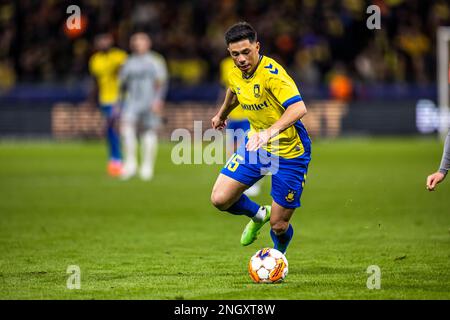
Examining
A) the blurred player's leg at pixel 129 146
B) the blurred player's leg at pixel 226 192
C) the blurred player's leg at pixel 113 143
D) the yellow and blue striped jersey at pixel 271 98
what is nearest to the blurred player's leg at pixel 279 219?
the blurred player's leg at pixel 226 192

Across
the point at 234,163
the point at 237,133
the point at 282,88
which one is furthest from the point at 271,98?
the point at 237,133

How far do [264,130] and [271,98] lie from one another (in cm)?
36

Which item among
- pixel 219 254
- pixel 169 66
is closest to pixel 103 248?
pixel 219 254

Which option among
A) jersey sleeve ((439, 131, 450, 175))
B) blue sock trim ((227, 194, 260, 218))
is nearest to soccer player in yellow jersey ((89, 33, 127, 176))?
blue sock trim ((227, 194, 260, 218))

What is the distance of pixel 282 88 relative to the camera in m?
7.77

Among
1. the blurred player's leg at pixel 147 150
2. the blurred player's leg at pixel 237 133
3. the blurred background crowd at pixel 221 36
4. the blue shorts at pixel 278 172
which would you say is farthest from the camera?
the blurred background crowd at pixel 221 36

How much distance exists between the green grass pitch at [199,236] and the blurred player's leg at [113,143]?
0.36 m

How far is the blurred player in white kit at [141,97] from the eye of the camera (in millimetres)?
17688

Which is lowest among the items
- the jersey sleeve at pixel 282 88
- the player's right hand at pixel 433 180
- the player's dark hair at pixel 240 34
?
the player's right hand at pixel 433 180

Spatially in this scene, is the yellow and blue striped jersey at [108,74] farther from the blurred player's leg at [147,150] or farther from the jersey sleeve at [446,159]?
the jersey sleeve at [446,159]

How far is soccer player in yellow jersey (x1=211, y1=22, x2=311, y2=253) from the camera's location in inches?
307

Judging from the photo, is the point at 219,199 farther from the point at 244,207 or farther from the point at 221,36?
the point at 221,36

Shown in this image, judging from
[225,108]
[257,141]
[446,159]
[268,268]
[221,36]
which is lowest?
[268,268]

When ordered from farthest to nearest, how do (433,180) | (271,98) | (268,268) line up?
(271,98) → (433,180) → (268,268)
